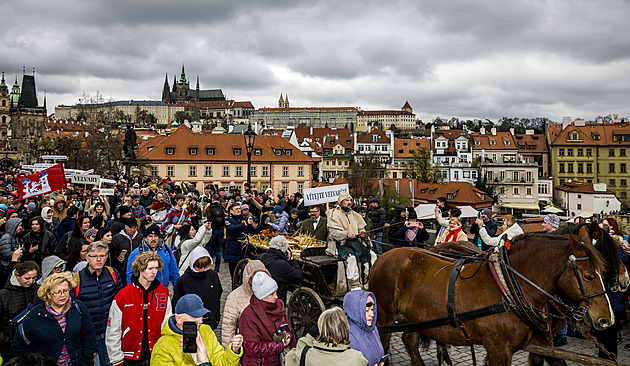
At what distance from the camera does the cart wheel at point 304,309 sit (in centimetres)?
694

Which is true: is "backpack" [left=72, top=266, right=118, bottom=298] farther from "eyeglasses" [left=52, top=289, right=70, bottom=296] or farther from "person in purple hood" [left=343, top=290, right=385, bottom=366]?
"person in purple hood" [left=343, top=290, right=385, bottom=366]

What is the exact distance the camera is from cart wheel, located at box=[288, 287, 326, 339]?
6941mm

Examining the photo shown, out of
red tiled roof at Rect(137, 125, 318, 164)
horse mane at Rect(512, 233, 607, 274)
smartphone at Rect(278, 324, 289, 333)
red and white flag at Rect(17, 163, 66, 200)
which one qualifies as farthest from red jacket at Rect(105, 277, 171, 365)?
red tiled roof at Rect(137, 125, 318, 164)

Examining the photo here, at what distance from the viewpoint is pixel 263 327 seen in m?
4.28

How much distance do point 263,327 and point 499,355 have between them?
9.16ft

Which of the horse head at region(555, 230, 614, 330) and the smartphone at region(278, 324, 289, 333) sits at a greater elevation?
the horse head at region(555, 230, 614, 330)

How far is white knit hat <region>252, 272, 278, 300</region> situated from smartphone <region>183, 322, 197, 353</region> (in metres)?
0.95

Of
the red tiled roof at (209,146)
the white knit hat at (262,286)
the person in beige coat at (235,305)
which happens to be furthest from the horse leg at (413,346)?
the red tiled roof at (209,146)

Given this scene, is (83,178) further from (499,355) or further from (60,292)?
(499,355)

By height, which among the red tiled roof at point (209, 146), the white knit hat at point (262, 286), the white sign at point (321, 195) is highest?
the red tiled roof at point (209, 146)

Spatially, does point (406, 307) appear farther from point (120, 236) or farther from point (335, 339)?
point (120, 236)

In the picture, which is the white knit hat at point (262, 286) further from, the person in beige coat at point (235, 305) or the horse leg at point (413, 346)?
the horse leg at point (413, 346)

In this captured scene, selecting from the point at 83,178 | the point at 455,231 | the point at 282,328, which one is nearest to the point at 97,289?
the point at 282,328

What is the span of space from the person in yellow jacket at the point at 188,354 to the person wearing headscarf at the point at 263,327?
1.42 feet
